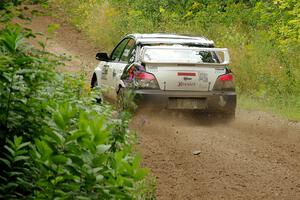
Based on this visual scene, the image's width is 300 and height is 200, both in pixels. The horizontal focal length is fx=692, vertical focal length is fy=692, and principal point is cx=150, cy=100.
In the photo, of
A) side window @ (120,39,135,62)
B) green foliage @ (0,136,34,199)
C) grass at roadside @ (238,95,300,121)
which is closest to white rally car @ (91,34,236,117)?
side window @ (120,39,135,62)

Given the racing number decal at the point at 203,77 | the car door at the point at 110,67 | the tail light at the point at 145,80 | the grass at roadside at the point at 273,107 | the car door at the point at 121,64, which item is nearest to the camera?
the tail light at the point at 145,80

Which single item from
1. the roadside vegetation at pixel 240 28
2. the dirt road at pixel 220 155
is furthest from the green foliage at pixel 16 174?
the roadside vegetation at pixel 240 28

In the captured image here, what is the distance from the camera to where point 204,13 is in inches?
923

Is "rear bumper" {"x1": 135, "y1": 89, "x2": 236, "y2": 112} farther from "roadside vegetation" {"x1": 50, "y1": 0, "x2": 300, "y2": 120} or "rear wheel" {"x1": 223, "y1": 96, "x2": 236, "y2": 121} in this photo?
"roadside vegetation" {"x1": 50, "y1": 0, "x2": 300, "y2": 120}

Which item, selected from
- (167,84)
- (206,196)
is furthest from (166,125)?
(206,196)

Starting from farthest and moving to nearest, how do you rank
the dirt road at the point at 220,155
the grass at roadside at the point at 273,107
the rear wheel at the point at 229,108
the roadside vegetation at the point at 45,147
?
the grass at roadside at the point at 273,107, the rear wheel at the point at 229,108, the dirt road at the point at 220,155, the roadside vegetation at the point at 45,147

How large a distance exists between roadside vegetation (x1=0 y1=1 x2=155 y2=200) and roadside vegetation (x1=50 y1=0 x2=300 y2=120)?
990cm

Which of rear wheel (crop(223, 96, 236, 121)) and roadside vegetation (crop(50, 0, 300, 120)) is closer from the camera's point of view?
rear wheel (crop(223, 96, 236, 121))

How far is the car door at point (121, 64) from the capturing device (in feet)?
40.7

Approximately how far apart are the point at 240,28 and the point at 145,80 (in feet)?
35.7

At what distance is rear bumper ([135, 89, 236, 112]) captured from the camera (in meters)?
11.8

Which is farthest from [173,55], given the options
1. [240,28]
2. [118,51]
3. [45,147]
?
[240,28]

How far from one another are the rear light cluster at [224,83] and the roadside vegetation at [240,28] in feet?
7.39

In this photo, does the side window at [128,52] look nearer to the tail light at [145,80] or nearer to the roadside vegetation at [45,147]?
the tail light at [145,80]
